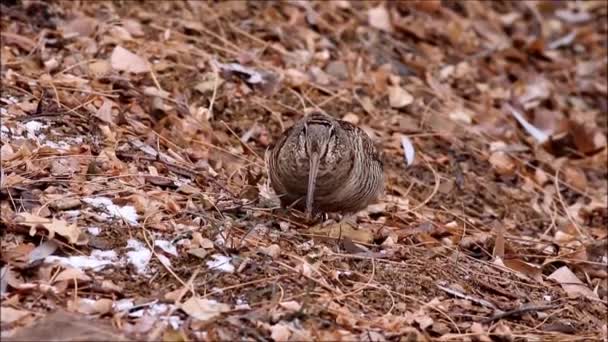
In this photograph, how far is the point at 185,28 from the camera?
7.47 meters

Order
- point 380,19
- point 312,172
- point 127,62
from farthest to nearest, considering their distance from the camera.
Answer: point 380,19 < point 127,62 < point 312,172

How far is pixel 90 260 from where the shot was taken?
444cm

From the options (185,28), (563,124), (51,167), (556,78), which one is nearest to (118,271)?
(51,167)

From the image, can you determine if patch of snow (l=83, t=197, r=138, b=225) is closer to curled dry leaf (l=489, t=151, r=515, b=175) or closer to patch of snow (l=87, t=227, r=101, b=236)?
patch of snow (l=87, t=227, r=101, b=236)

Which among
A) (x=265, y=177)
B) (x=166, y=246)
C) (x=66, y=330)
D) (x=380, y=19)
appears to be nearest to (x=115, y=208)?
(x=166, y=246)

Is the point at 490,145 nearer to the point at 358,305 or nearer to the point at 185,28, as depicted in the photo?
the point at 185,28

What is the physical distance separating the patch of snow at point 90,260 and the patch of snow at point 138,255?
0.23 ft

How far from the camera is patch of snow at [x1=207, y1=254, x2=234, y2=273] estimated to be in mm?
4547

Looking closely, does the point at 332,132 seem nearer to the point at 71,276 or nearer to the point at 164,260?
the point at 164,260

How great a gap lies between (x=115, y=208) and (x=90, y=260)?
1.64 ft

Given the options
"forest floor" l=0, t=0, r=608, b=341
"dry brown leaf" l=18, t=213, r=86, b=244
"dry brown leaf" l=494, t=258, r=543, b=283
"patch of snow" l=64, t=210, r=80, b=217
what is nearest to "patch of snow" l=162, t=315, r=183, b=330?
"forest floor" l=0, t=0, r=608, b=341

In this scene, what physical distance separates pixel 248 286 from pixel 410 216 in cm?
191

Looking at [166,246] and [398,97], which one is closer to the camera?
[166,246]

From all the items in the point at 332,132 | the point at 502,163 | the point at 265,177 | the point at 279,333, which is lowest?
the point at 502,163
